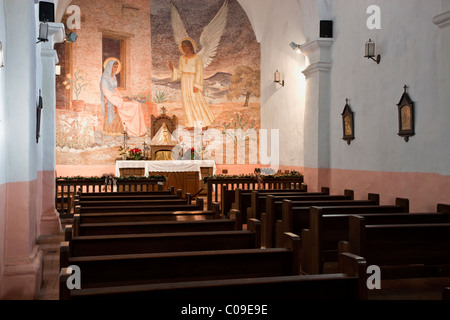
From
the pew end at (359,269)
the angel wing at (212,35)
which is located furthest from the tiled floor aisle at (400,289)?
the angel wing at (212,35)

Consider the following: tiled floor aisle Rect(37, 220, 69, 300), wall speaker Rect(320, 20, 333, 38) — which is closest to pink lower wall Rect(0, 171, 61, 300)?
tiled floor aisle Rect(37, 220, 69, 300)

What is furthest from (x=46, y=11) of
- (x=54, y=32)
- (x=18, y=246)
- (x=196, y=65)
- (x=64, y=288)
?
(x=196, y=65)

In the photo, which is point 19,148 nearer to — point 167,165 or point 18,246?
point 18,246

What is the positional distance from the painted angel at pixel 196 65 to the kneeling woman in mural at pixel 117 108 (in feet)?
5.19

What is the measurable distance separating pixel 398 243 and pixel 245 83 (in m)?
11.7

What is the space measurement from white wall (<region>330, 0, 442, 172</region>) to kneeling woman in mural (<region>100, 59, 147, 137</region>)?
7.21m

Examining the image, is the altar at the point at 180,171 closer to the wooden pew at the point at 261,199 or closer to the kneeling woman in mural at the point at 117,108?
the kneeling woman in mural at the point at 117,108

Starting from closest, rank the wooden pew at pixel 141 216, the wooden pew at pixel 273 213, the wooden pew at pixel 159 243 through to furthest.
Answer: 1. the wooden pew at pixel 159 243
2. the wooden pew at pixel 141 216
3. the wooden pew at pixel 273 213

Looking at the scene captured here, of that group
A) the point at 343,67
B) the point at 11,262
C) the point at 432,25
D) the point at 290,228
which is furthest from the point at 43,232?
the point at 432,25

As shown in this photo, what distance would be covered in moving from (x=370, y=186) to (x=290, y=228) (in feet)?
10.9

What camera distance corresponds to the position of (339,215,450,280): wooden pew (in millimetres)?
4086

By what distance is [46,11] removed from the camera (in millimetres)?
8133

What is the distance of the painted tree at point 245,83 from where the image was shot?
15398mm

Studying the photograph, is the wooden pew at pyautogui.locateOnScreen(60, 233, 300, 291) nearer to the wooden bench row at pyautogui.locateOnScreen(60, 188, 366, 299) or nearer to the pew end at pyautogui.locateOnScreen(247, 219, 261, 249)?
the wooden bench row at pyautogui.locateOnScreen(60, 188, 366, 299)
